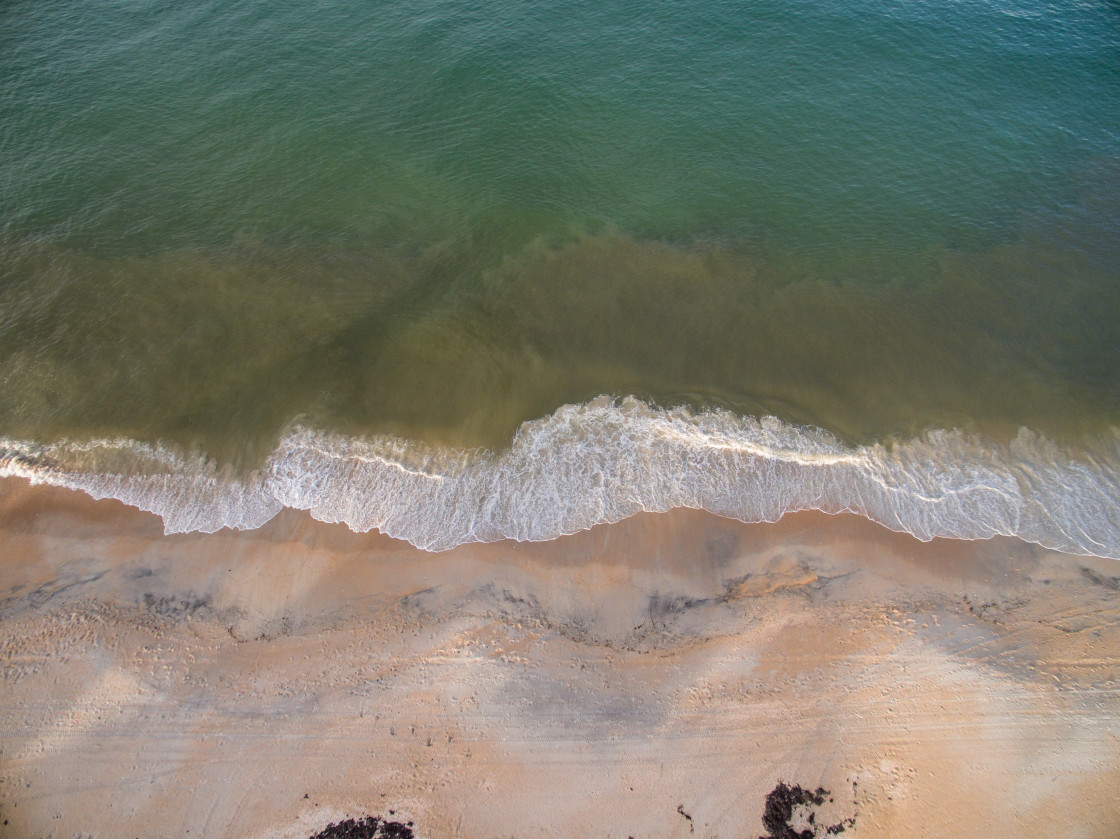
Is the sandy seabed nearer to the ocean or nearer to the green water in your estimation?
the ocean

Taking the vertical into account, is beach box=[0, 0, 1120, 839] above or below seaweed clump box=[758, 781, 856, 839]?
above

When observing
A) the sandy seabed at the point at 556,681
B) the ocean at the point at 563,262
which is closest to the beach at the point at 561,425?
the sandy seabed at the point at 556,681

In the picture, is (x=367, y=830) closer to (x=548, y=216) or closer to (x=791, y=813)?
(x=791, y=813)

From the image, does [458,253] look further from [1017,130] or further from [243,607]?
[1017,130]

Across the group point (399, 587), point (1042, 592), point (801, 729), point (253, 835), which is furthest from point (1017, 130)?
point (253, 835)

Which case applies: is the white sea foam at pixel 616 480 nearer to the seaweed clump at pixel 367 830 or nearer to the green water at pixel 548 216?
the green water at pixel 548 216

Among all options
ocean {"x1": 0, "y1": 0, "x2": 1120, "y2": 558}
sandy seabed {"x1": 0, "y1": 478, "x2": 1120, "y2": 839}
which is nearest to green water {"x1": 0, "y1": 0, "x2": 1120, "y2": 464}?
ocean {"x1": 0, "y1": 0, "x2": 1120, "y2": 558}
